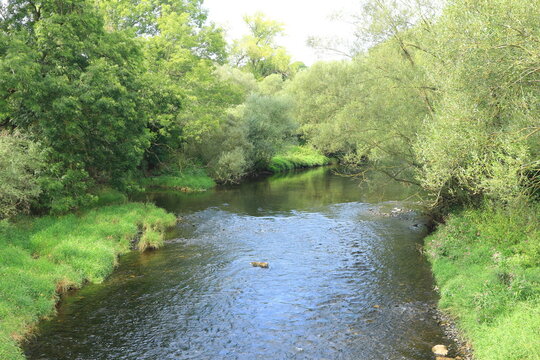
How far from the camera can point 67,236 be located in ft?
60.8

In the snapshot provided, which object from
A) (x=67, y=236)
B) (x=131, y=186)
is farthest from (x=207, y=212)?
(x=67, y=236)

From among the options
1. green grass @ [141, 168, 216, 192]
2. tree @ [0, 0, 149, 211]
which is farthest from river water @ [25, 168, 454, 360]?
green grass @ [141, 168, 216, 192]

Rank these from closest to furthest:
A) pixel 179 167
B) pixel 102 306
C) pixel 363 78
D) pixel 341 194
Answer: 1. pixel 102 306
2. pixel 363 78
3. pixel 341 194
4. pixel 179 167

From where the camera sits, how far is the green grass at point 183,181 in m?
39.8

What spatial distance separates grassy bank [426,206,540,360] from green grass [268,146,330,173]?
39191 mm

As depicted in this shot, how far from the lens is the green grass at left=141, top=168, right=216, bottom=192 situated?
39.8 metres

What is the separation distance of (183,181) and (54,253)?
24362 mm

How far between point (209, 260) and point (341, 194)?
2012cm

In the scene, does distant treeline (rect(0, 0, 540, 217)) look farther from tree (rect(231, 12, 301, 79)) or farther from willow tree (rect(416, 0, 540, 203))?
tree (rect(231, 12, 301, 79))

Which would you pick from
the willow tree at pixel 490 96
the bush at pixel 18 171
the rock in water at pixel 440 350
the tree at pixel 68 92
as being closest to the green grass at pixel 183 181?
the tree at pixel 68 92

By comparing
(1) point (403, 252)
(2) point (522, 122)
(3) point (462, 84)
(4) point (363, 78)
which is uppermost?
(4) point (363, 78)

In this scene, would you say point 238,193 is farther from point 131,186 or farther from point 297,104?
point 297,104

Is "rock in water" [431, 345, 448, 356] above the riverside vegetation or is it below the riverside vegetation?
below

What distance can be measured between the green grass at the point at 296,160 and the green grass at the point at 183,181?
1451 centimetres
